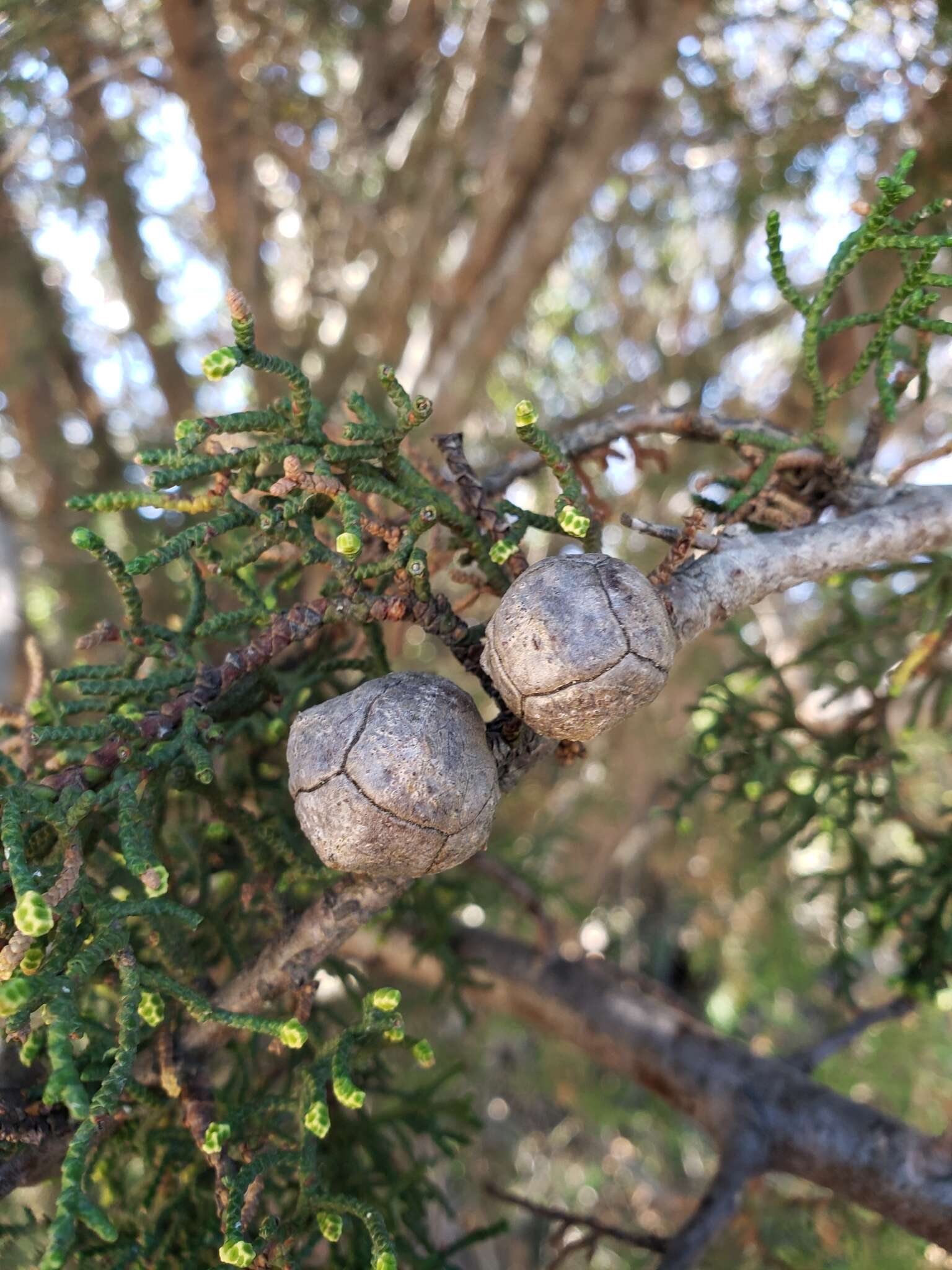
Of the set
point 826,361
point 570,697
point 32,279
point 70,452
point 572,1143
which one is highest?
point 32,279

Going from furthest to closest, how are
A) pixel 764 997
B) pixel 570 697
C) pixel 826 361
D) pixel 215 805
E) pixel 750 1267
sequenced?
1. pixel 764 997
2. pixel 826 361
3. pixel 750 1267
4. pixel 215 805
5. pixel 570 697

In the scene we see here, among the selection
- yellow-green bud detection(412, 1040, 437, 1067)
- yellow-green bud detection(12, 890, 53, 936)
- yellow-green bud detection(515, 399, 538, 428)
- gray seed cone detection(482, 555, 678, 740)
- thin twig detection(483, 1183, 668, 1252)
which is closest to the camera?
yellow-green bud detection(12, 890, 53, 936)

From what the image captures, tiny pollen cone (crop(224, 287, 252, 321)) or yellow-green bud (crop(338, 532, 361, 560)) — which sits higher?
tiny pollen cone (crop(224, 287, 252, 321))

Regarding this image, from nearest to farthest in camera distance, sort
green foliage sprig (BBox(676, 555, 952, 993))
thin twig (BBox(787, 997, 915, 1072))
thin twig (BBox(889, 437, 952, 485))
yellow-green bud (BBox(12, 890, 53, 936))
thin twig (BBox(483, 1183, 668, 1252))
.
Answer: yellow-green bud (BBox(12, 890, 53, 936)) < thin twig (BBox(889, 437, 952, 485)) < thin twig (BBox(483, 1183, 668, 1252)) < green foliage sprig (BBox(676, 555, 952, 993)) < thin twig (BBox(787, 997, 915, 1072))

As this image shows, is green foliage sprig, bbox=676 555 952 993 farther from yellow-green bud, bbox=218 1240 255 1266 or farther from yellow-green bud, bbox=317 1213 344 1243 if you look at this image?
yellow-green bud, bbox=218 1240 255 1266

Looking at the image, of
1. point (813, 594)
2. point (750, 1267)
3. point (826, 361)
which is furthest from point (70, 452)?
point (750, 1267)

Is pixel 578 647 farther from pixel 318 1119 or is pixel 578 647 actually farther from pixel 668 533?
pixel 318 1119

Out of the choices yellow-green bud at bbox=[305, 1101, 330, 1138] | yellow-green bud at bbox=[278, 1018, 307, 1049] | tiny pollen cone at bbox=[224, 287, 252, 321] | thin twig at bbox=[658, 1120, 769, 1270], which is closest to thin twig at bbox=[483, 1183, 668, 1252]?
thin twig at bbox=[658, 1120, 769, 1270]

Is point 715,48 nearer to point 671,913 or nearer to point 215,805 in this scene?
point 215,805

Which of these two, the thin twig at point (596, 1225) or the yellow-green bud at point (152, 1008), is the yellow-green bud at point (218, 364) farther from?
the thin twig at point (596, 1225)
